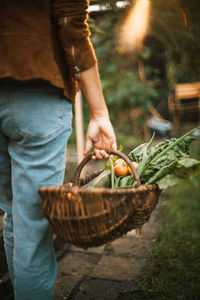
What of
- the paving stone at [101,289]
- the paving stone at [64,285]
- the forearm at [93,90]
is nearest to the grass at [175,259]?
the paving stone at [101,289]

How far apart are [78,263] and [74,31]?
5.71ft

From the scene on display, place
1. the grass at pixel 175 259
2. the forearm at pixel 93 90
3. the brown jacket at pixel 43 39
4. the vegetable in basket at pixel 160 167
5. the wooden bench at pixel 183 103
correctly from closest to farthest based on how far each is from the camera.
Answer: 1. the brown jacket at pixel 43 39
2. the forearm at pixel 93 90
3. the vegetable in basket at pixel 160 167
4. the grass at pixel 175 259
5. the wooden bench at pixel 183 103

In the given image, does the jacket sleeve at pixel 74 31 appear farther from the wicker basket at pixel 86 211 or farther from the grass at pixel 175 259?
the grass at pixel 175 259

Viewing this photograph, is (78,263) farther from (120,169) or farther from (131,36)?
(131,36)

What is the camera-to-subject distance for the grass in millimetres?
1751

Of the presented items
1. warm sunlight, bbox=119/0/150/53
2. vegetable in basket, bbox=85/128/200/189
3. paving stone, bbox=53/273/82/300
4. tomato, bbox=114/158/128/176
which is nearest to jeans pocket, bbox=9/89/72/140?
vegetable in basket, bbox=85/128/200/189

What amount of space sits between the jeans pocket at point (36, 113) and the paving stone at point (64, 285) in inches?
48.6

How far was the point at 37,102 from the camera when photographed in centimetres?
103

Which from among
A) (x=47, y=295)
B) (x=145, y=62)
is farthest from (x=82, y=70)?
(x=145, y=62)

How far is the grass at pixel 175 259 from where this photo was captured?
1.75m

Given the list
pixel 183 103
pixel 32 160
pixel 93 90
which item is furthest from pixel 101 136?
pixel 183 103

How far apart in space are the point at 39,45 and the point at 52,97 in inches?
7.4

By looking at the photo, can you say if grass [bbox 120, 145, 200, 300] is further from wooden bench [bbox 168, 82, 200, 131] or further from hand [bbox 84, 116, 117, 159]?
wooden bench [bbox 168, 82, 200, 131]

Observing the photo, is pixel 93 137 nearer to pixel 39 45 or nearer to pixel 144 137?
pixel 39 45
